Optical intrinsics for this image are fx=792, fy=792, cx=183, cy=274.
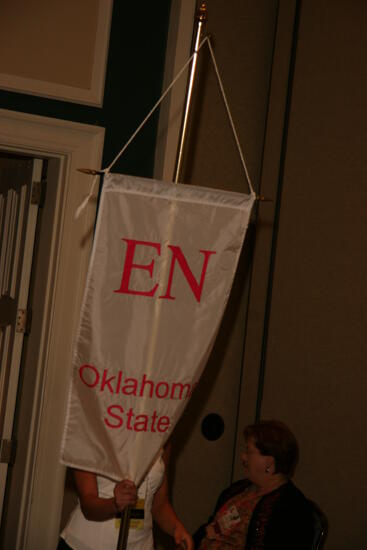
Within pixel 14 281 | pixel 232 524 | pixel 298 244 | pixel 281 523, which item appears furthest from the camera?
pixel 14 281

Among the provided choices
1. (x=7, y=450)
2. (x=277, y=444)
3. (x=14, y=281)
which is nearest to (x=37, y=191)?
(x=14, y=281)

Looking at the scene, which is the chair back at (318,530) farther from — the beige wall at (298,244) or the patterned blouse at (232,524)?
the beige wall at (298,244)

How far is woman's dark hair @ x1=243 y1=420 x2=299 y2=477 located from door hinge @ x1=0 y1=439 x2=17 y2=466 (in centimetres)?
112

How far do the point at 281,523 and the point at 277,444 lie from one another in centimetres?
28

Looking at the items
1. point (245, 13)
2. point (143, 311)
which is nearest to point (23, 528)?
point (143, 311)

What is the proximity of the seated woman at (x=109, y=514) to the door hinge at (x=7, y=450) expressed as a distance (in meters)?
1.09

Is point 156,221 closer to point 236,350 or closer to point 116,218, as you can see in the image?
point 116,218

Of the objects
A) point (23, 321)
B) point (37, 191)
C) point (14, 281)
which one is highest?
point (37, 191)

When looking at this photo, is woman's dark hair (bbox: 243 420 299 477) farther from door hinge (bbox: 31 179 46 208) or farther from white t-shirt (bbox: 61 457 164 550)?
door hinge (bbox: 31 179 46 208)

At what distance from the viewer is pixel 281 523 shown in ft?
8.78

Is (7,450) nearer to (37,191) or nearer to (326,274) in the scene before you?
(37,191)

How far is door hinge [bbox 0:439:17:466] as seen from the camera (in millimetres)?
3430

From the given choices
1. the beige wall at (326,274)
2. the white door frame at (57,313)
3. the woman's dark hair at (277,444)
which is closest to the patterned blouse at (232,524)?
the woman's dark hair at (277,444)

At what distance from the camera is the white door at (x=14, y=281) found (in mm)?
3414
